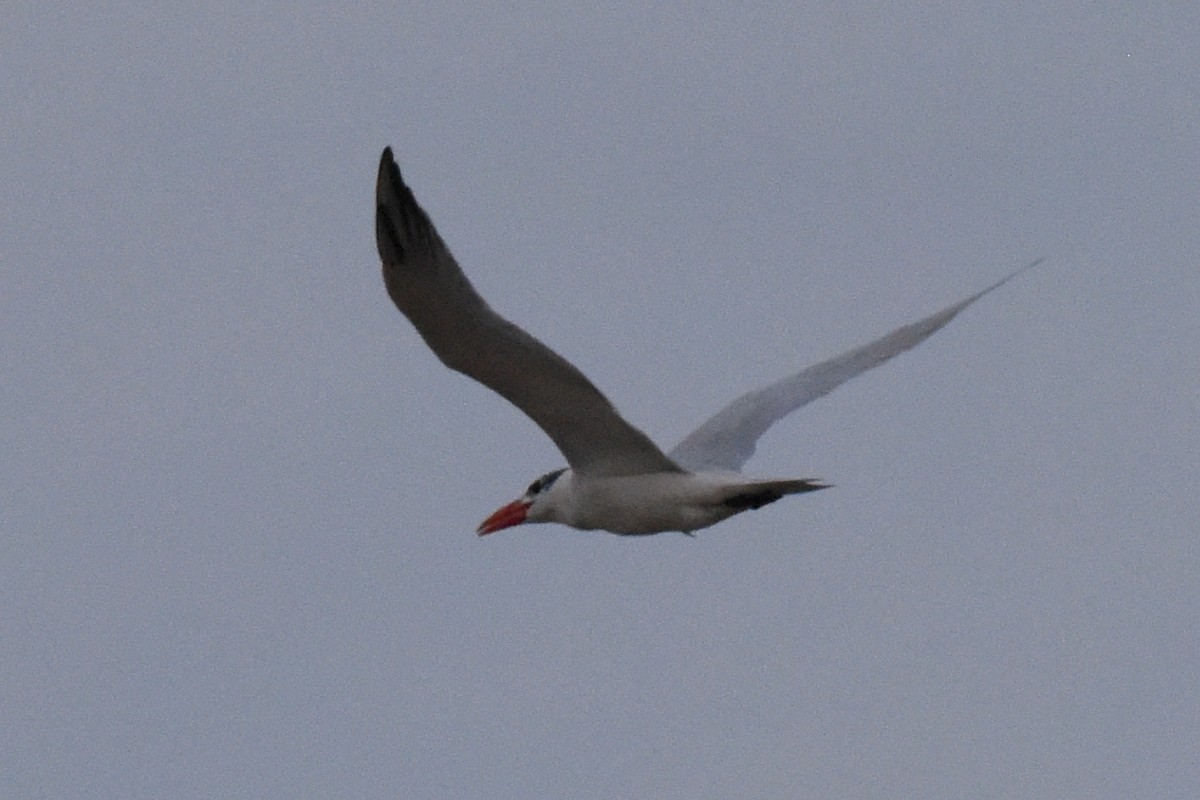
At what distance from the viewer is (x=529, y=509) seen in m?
16.8

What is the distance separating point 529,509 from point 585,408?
1.79m

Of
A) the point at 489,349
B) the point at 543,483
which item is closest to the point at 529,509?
the point at 543,483

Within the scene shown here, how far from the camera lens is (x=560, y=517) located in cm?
1647

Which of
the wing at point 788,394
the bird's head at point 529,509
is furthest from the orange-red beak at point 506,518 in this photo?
the wing at point 788,394

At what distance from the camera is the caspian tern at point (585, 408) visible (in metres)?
13.9

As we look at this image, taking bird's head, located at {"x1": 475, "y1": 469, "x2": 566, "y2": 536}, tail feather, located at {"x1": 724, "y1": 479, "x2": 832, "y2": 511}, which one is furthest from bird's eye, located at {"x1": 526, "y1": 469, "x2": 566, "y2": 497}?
tail feather, located at {"x1": 724, "y1": 479, "x2": 832, "y2": 511}

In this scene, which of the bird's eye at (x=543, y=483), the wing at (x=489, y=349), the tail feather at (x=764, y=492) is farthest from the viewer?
the bird's eye at (x=543, y=483)

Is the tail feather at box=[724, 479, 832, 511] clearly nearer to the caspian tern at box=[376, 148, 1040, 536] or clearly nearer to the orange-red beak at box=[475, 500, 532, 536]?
the caspian tern at box=[376, 148, 1040, 536]

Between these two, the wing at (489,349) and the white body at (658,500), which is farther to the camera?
the white body at (658,500)

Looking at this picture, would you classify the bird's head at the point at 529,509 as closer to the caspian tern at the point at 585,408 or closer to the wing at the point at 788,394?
the caspian tern at the point at 585,408

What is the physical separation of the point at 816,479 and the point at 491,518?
3.08m

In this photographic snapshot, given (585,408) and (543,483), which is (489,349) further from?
(543,483)

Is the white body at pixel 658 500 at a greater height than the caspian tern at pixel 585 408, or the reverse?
the caspian tern at pixel 585 408

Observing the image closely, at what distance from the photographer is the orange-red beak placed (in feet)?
55.3
